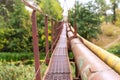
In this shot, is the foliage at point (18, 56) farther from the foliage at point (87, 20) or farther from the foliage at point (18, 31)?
the foliage at point (87, 20)

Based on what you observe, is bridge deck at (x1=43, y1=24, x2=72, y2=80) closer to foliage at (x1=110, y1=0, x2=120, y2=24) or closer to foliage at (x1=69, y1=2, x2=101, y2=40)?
foliage at (x1=69, y1=2, x2=101, y2=40)

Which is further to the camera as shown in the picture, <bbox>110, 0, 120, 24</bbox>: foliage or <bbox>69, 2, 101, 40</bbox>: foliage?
<bbox>110, 0, 120, 24</bbox>: foliage

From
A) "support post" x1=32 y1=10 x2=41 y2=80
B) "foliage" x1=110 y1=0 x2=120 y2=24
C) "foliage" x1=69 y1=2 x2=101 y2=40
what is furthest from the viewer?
"foliage" x1=110 y1=0 x2=120 y2=24

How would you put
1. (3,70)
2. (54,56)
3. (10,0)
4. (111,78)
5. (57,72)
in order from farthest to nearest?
(10,0) < (3,70) < (54,56) < (57,72) < (111,78)

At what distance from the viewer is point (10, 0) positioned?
→ 39.8 metres

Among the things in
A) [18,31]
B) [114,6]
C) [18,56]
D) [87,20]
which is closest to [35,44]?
[18,56]

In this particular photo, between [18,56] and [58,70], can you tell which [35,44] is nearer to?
[58,70]

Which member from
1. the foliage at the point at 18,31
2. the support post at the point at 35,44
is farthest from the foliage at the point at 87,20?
the support post at the point at 35,44

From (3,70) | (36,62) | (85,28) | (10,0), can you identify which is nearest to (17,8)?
(10,0)

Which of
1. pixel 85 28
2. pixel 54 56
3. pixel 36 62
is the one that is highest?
pixel 36 62

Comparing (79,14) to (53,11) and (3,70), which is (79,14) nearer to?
(53,11)

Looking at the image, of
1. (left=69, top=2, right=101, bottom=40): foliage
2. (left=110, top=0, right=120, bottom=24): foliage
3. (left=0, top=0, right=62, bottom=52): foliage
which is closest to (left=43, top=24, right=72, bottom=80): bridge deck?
(left=0, top=0, right=62, bottom=52): foliage

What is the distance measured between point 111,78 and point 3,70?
29.9ft

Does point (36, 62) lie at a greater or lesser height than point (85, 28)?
greater
